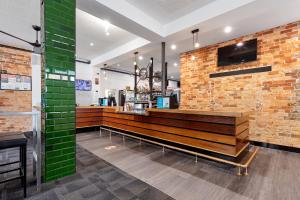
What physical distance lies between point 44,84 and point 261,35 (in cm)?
561

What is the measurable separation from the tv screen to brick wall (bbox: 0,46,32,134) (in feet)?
7.87

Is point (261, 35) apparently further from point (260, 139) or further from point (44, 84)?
point (44, 84)

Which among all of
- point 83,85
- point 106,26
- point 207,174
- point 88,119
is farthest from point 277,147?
point 83,85

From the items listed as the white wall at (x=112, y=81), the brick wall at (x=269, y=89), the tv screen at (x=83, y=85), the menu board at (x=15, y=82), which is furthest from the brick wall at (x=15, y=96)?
the brick wall at (x=269, y=89)

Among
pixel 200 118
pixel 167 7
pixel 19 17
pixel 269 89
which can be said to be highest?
pixel 167 7

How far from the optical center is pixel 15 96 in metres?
5.43

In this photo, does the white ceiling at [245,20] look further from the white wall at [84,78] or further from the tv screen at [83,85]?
the tv screen at [83,85]

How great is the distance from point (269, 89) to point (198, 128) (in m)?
2.68

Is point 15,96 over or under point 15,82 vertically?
under

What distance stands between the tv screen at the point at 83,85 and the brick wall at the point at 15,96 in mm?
2399

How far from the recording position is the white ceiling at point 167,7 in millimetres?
3375

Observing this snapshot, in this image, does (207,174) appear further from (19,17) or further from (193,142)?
(19,17)

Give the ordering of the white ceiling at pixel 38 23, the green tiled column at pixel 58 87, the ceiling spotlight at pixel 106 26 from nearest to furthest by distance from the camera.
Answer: the green tiled column at pixel 58 87 → the white ceiling at pixel 38 23 → the ceiling spotlight at pixel 106 26

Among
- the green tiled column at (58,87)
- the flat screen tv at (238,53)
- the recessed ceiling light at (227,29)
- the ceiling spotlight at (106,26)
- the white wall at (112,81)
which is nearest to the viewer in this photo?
the green tiled column at (58,87)
